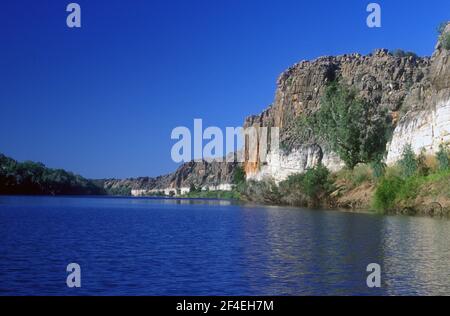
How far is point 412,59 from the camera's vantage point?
124 m

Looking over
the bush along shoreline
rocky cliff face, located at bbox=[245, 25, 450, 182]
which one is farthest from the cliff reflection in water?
rocky cliff face, located at bbox=[245, 25, 450, 182]

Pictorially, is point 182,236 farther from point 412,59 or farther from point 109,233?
point 412,59

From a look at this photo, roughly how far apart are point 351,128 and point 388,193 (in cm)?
2512

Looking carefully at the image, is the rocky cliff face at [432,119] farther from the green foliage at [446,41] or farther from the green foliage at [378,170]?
the green foliage at [378,170]

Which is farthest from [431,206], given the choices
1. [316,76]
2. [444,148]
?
[316,76]

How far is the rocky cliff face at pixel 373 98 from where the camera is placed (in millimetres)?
62406

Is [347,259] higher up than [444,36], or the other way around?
[444,36]

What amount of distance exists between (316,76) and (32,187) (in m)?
86.1

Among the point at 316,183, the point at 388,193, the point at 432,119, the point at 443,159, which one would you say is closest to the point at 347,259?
the point at 443,159

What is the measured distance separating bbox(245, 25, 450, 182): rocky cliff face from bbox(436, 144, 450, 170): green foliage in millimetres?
2475

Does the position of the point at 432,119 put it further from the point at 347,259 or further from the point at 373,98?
the point at 373,98

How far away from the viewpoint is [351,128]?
81875 mm

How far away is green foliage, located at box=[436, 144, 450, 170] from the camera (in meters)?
54.9

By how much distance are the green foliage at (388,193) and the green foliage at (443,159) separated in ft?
14.0
